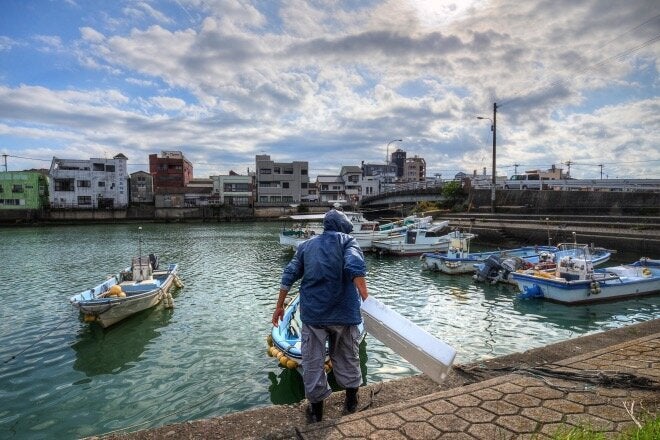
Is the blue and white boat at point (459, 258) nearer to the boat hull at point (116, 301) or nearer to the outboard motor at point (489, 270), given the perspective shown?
the outboard motor at point (489, 270)

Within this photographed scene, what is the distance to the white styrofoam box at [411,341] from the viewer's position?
14.0 ft

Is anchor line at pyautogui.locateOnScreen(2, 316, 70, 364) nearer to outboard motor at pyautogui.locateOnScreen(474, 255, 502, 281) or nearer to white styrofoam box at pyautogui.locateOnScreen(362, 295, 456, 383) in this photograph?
white styrofoam box at pyautogui.locateOnScreen(362, 295, 456, 383)

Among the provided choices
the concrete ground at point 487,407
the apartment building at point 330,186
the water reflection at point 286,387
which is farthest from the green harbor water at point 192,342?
the apartment building at point 330,186

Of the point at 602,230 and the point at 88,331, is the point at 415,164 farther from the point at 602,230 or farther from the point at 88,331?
the point at 88,331

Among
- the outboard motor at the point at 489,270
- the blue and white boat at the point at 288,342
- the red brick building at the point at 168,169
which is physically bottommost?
the outboard motor at the point at 489,270

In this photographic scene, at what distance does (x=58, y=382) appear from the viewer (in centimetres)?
842

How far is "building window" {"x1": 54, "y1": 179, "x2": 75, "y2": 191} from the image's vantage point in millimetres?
71312

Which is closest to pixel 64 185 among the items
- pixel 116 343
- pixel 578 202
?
pixel 116 343

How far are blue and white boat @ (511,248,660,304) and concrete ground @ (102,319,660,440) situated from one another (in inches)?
347

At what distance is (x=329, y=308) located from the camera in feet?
14.3

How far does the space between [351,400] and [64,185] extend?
83.6 m

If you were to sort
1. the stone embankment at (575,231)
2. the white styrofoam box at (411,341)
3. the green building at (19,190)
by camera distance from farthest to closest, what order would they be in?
the green building at (19,190)
the stone embankment at (575,231)
the white styrofoam box at (411,341)

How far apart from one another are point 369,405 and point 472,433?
1.28 m

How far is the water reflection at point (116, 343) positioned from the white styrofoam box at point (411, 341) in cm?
707
